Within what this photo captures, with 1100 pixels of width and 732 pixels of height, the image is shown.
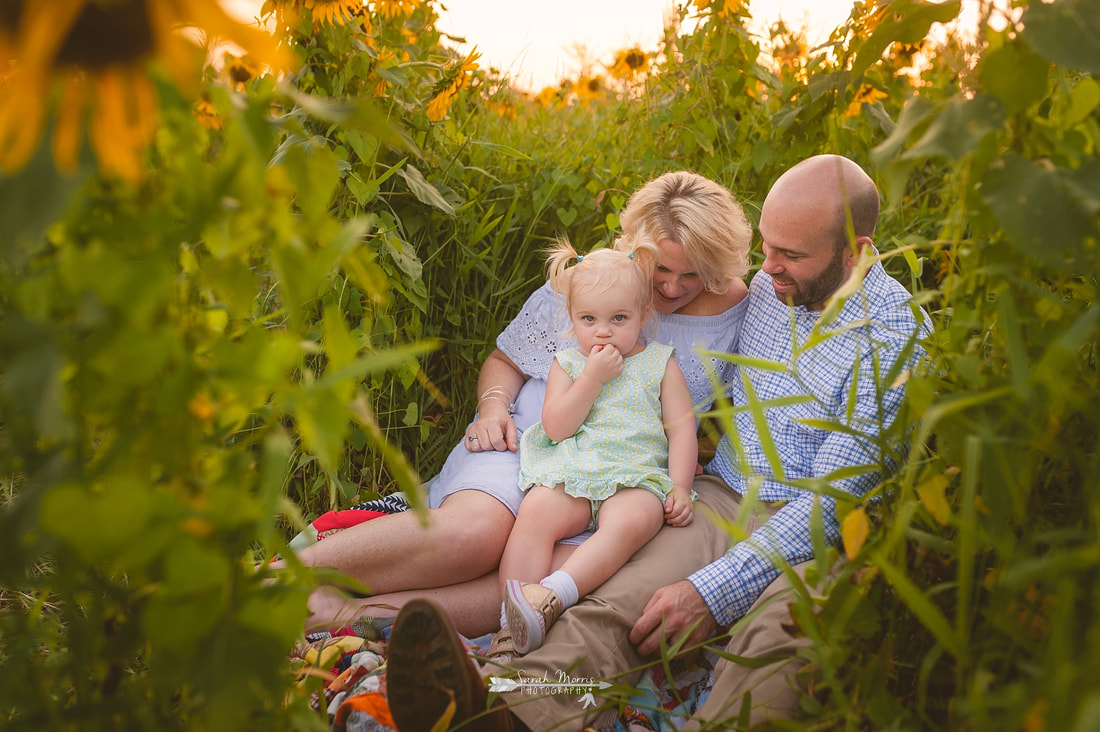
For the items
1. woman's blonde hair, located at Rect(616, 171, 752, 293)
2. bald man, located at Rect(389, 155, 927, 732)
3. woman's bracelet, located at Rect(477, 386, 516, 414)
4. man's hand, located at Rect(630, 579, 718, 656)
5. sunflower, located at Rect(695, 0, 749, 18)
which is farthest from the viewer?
sunflower, located at Rect(695, 0, 749, 18)

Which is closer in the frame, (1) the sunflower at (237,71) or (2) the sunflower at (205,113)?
(2) the sunflower at (205,113)

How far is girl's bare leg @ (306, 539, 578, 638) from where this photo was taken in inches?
74.2

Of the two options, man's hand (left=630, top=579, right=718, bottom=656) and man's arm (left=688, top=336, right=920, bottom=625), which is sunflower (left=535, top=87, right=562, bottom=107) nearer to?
man's arm (left=688, top=336, right=920, bottom=625)

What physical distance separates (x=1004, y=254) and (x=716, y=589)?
3.26 feet

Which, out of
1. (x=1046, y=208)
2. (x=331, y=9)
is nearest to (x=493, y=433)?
(x=331, y=9)

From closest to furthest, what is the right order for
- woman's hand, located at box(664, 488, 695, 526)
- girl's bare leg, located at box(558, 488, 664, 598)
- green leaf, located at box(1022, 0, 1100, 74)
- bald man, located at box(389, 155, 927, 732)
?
green leaf, located at box(1022, 0, 1100, 74) < bald man, located at box(389, 155, 927, 732) < girl's bare leg, located at box(558, 488, 664, 598) < woman's hand, located at box(664, 488, 695, 526)

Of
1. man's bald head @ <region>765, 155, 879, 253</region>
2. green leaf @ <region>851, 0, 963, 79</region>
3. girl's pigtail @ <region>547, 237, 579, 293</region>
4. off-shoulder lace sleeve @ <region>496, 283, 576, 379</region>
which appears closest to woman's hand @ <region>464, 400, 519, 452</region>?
off-shoulder lace sleeve @ <region>496, 283, 576, 379</region>

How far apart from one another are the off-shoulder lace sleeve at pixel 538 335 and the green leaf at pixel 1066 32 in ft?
5.29

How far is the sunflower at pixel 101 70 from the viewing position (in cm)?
60

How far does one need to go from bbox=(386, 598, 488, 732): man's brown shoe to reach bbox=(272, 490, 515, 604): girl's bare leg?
22.0 inches

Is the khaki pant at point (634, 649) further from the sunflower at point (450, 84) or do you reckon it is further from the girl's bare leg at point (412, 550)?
the sunflower at point (450, 84)

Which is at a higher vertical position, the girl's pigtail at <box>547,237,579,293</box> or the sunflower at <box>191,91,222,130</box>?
the sunflower at <box>191,91,222,130</box>

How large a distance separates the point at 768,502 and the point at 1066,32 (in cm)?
133

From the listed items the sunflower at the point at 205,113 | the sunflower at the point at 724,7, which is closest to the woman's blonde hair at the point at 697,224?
the sunflower at the point at 724,7
